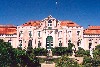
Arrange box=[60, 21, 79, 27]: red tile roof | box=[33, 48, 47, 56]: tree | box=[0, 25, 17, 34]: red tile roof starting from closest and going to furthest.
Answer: box=[33, 48, 47, 56]: tree < box=[60, 21, 79, 27]: red tile roof < box=[0, 25, 17, 34]: red tile roof

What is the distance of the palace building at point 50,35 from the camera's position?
6675 centimetres

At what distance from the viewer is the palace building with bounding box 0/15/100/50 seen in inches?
2628

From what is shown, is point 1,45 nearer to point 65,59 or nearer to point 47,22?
point 65,59

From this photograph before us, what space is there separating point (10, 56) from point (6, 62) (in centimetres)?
152

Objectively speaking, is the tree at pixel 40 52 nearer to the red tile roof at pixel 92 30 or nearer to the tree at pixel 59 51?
the tree at pixel 59 51

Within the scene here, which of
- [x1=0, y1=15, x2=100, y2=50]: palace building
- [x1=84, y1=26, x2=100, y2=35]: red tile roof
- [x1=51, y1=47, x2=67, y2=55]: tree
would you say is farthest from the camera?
[x1=84, y1=26, x2=100, y2=35]: red tile roof

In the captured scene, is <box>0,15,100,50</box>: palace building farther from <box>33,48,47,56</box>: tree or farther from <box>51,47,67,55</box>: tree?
<box>33,48,47,56</box>: tree

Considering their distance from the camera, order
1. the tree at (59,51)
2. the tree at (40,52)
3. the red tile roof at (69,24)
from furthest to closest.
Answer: the red tile roof at (69,24)
the tree at (59,51)
the tree at (40,52)

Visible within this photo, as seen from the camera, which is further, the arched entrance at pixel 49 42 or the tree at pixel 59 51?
the arched entrance at pixel 49 42

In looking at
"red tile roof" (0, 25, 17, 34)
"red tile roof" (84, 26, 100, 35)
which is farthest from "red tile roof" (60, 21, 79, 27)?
"red tile roof" (0, 25, 17, 34)

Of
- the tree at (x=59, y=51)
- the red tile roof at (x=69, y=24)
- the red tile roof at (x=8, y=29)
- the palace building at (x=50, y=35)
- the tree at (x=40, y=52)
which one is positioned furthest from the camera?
the red tile roof at (x=8, y=29)

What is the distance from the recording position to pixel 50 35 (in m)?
67.0

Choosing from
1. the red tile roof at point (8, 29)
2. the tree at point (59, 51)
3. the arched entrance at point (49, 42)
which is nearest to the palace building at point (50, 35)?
the arched entrance at point (49, 42)

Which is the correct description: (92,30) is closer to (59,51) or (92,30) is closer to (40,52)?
(59,51)
